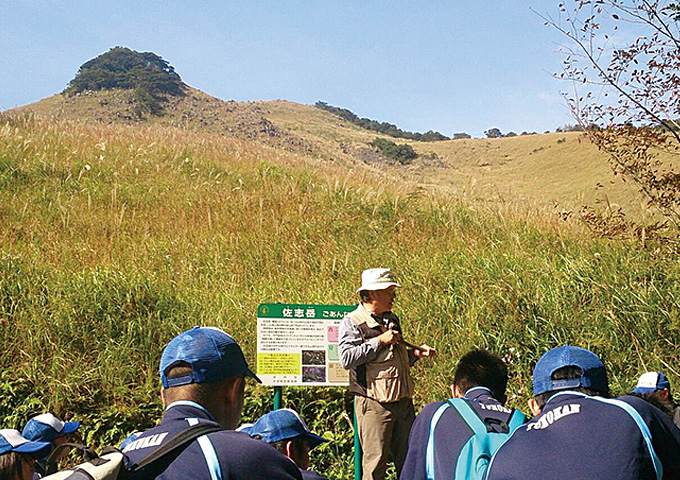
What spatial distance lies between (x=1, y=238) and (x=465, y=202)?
768cm

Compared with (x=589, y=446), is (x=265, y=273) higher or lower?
higher

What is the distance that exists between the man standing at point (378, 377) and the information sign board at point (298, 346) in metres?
0.52

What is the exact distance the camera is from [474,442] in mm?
3221

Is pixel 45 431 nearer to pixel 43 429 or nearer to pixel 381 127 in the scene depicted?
pixel 43 429

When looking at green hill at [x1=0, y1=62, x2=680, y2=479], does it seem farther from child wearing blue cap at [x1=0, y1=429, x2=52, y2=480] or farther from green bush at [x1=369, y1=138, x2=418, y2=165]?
green bush at [x1=369, y1=138, x2=418, y2=165]

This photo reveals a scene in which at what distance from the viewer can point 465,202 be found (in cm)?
1216

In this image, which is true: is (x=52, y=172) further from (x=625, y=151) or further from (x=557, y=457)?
(x=557, y=457)

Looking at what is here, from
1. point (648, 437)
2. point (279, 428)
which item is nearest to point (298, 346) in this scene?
point (279, 428)

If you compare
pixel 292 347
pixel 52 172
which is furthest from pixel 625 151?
pixel 52 172

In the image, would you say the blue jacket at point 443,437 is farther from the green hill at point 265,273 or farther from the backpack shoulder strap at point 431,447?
the green hill at point 265,273

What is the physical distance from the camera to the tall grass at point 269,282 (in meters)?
6.64

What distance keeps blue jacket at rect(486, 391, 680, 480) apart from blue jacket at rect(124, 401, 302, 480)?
100 centimetres

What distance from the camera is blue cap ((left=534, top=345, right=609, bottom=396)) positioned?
122 inches

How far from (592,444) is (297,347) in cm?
366
